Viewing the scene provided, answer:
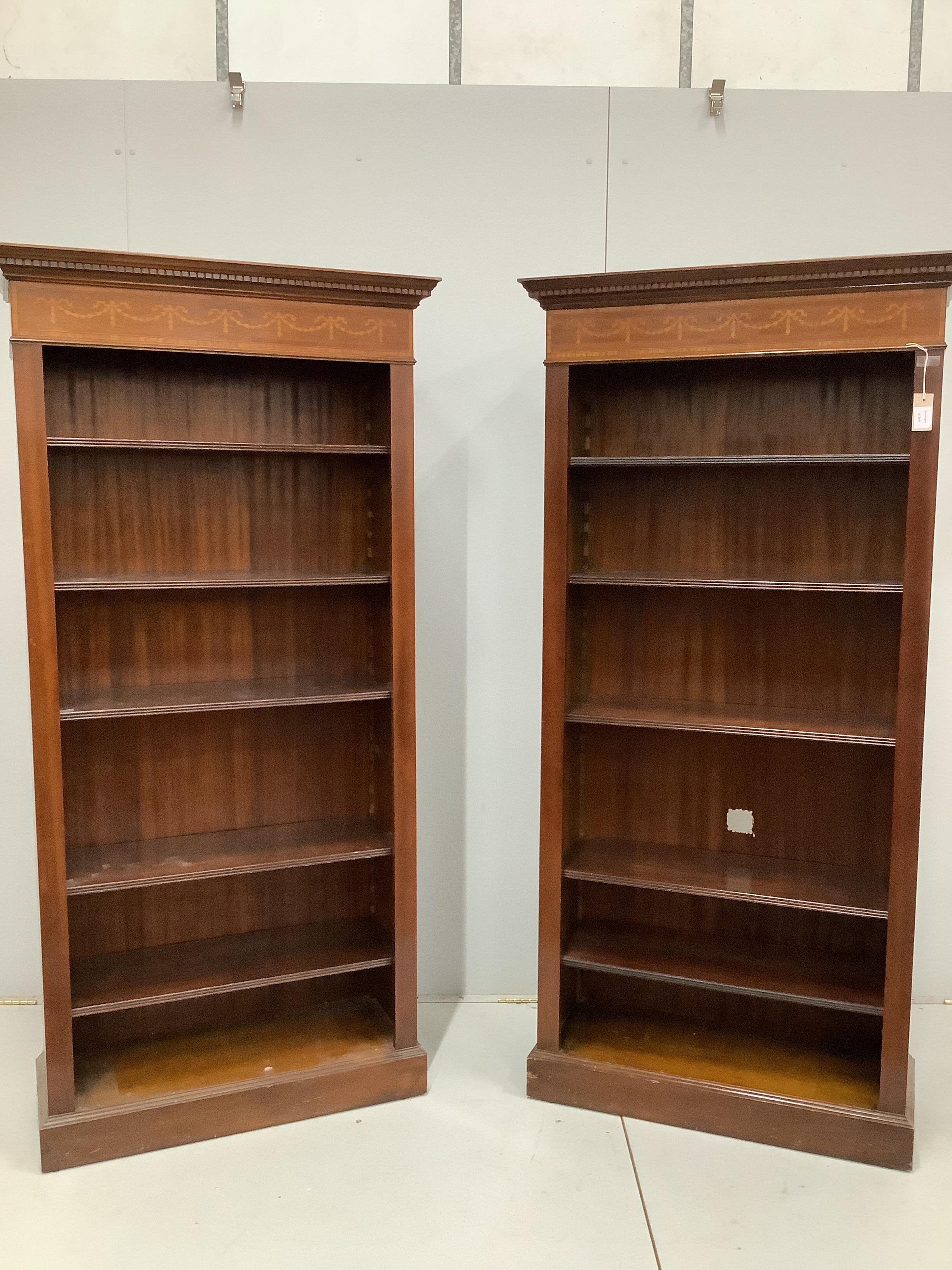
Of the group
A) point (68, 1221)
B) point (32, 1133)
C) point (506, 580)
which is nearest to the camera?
point (68, 1221)

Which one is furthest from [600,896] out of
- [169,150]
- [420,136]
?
[169,150]

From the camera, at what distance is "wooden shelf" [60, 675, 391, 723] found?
8.73 ft

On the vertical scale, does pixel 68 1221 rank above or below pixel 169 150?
below

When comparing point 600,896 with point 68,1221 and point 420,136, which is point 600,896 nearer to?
point 68,1221

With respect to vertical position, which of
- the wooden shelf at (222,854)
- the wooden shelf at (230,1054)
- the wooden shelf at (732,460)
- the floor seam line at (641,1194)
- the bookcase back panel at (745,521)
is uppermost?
the wooden shelf at (732,460)

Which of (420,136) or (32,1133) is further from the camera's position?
(420,136)

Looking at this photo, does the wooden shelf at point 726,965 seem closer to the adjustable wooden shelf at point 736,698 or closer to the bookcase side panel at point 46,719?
the adjustable wooden shelf at point 736,698

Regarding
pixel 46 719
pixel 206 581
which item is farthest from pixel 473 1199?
pixel 206 581

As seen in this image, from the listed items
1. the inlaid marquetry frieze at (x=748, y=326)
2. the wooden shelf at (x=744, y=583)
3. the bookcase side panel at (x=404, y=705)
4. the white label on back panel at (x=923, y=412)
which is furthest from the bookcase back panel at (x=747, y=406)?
the bookcase side panel at (x=404, y=705)

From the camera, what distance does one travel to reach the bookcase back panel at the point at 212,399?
277 centimetres

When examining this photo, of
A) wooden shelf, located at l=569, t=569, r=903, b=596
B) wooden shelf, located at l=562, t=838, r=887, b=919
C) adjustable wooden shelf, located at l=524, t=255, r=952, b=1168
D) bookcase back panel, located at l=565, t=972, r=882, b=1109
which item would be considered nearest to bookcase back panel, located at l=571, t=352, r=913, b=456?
adjustable wooden shelf, located at l=524, t=255, r=952, b=1168

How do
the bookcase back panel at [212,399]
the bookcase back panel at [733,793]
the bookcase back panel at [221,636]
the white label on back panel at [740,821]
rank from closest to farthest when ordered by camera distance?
1. the bookcase back panel at [212,399]
2. the bookcase back panel at [221,636]
3. the bookcase back panel at [733,793]
4. the white label on back panel at [740,821]

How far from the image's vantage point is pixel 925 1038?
327 cm

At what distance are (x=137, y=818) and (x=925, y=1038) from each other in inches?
104
